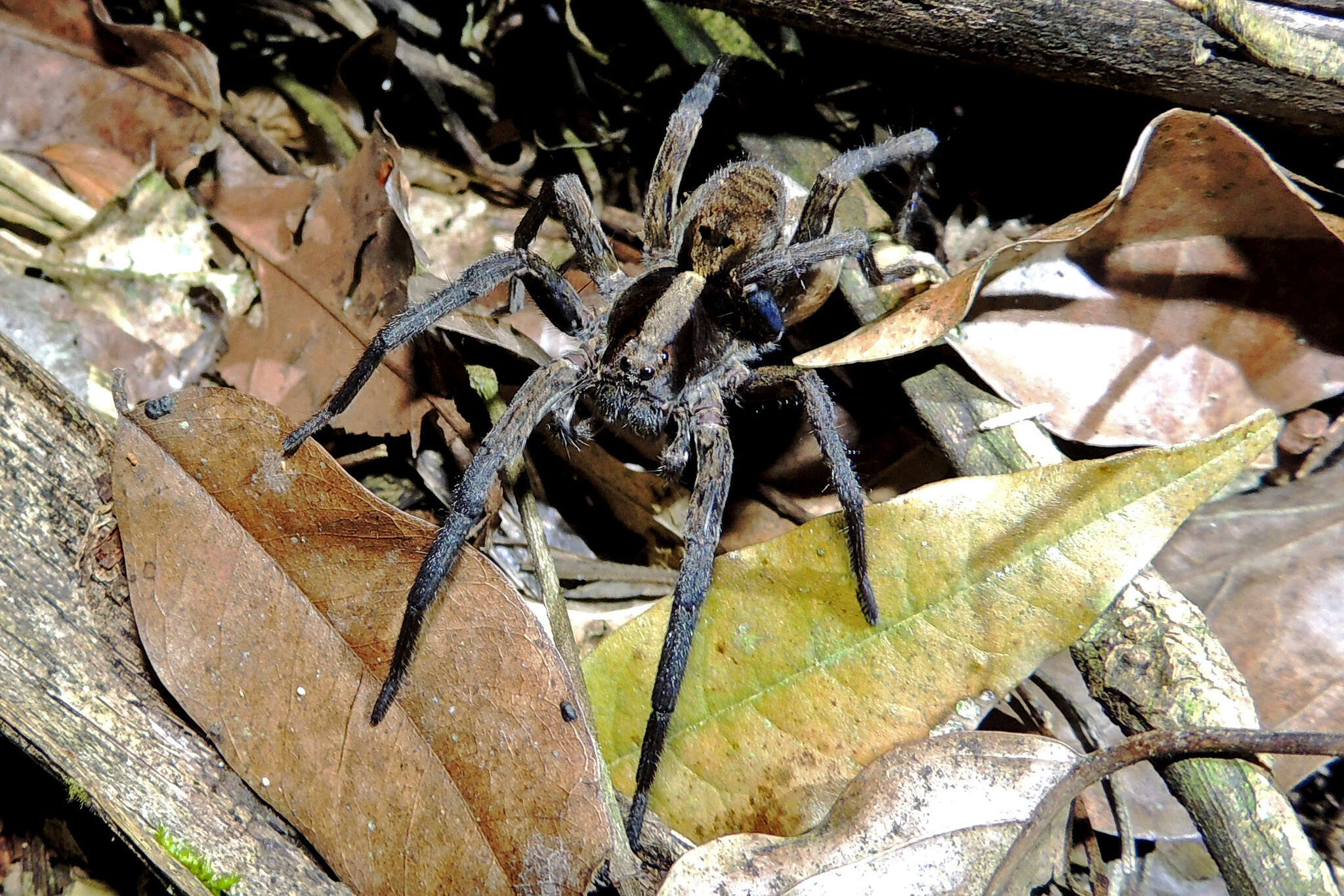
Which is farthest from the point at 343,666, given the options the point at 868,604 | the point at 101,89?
the point at 101,89

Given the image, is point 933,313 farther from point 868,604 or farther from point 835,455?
point 868,604

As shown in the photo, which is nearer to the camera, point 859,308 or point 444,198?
point 859,308

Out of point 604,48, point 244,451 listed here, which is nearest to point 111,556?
point 244,451

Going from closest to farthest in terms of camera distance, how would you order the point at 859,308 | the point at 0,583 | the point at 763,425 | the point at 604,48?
the point at 0,583
the point at 859,308
the point at 763,425
the point at 604,48

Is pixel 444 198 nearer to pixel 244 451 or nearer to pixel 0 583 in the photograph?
pixel 244 451

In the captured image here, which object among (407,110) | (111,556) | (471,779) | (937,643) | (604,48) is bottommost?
(471,779)

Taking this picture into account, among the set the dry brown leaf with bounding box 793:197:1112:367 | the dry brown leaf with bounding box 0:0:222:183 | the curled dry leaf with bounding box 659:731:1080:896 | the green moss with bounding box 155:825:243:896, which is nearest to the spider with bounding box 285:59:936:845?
the dry brown leaf with bounding box 793:197:1112:367
